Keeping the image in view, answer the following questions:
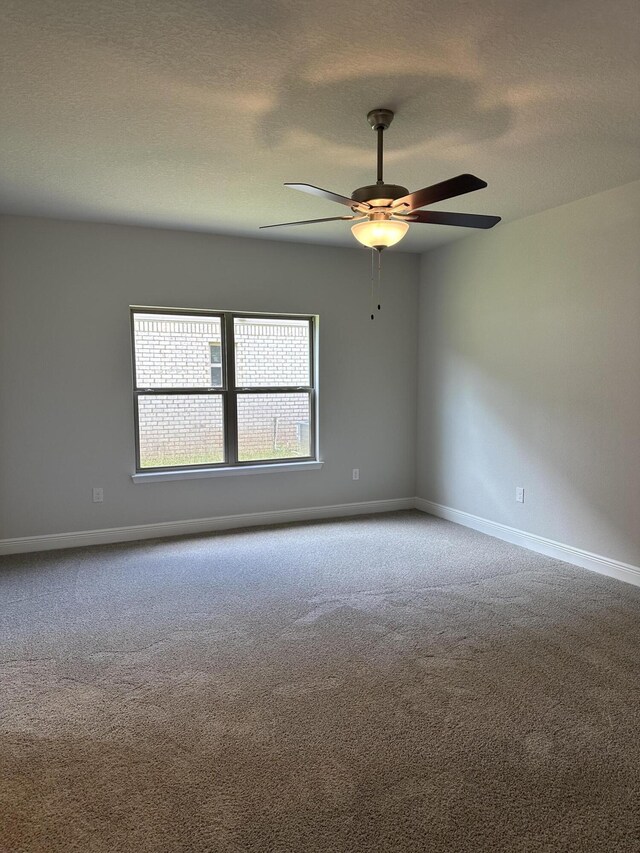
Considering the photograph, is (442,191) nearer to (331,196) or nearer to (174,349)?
(331,196)

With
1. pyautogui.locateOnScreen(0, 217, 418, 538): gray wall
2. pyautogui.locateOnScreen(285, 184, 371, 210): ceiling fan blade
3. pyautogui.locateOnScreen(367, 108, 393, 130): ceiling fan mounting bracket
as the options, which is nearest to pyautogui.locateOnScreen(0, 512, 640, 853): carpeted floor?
pyautogui.locateOnScreen(0, 217, 418, 538): gray wall

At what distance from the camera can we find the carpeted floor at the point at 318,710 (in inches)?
67.9

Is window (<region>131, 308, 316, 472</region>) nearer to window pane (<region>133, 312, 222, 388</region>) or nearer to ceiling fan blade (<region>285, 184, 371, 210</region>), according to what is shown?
window pane (<region>133, 312, 222, 388</region>)

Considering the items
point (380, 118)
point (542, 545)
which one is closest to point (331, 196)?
point (380, 118)

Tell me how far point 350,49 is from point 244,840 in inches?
107

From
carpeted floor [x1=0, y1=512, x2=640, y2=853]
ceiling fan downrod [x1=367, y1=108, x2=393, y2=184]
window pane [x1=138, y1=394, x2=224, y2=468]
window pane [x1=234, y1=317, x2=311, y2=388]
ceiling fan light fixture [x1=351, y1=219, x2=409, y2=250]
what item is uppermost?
ceiling fan downrod [x1=367, y1=108, x2=393, y2=184]

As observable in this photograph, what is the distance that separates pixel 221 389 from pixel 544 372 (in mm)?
2753

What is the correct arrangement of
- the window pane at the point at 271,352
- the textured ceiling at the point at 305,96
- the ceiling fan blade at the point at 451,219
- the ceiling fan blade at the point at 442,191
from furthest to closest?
the window pane at the point at 271,352 < the ceiling fan blade at the point at 451,219 < the ceiling fan blade at the point at 442,191 < the textured ceiling at the point at 305,96

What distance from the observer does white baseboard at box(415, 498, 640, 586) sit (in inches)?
150

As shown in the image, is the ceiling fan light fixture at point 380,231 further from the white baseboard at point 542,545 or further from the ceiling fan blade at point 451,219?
the white baseboard at point 542,545

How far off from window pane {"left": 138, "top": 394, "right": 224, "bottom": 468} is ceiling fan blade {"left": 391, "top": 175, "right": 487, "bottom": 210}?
2.92m

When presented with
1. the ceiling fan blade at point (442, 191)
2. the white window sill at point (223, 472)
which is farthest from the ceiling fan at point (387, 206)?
the white window sill at point (223, 472)

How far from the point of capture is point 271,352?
17.3 ft

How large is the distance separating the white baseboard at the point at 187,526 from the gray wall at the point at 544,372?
73 centimetres
